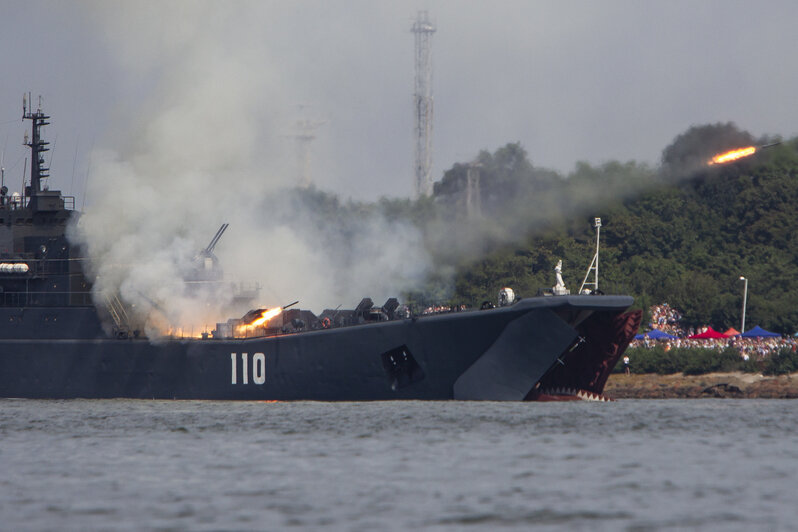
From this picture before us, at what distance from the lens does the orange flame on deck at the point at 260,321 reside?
50500mm

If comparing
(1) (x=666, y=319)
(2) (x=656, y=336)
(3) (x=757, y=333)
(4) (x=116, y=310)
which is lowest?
(2) (x=656, y=336)

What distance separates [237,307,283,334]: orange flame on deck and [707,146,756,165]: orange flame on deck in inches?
700

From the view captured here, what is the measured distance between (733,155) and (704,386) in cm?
2054

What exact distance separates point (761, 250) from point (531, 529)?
2511 inches

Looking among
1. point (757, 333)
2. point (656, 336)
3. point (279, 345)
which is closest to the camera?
point (279, 345)

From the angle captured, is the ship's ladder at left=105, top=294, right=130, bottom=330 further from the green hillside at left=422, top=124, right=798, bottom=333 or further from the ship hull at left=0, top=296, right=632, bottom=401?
the green hillside at left=422, top=124, right=798, bottom=333

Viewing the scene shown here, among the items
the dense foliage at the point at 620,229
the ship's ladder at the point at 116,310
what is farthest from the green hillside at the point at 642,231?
the ship's ladder at the point at 116,310

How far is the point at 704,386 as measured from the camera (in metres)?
62.1

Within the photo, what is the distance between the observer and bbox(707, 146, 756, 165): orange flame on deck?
44.0 metres

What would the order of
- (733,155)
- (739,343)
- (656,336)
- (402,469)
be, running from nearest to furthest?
A: (402,469) < (733,155) < (739,343) < (656,336)

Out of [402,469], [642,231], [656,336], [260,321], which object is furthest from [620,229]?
[402,469]

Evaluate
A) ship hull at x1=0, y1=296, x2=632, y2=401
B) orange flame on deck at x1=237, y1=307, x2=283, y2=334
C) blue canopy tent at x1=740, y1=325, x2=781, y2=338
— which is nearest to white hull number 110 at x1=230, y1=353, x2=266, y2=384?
ship hull at x1=0, y1=296, x2=632, y2=401

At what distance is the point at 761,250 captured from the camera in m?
81.7

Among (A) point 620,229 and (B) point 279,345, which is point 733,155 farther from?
(A) point 620,229
